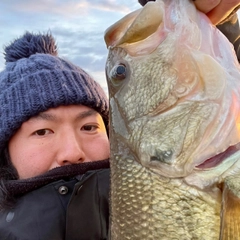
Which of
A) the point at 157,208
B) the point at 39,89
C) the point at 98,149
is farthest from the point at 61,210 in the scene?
the point at 157,208

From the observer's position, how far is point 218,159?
1.92 meters

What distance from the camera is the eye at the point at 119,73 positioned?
217cm

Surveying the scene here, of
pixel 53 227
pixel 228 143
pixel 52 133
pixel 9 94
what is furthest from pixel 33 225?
pixel 228 143

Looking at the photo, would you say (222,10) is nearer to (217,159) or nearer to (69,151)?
(217,159)

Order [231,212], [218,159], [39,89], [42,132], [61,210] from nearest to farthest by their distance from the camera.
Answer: [231,212], [218,159], [61,210], [42,132], [39,89]

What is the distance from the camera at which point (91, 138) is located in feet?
10.7

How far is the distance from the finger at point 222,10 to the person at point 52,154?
140cm

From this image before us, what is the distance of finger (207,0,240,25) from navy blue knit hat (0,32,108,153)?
56.2 inches

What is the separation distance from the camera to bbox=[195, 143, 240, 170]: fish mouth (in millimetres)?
1912

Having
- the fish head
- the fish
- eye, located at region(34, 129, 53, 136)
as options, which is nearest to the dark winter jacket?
eye, located at region(34, 129, 53, 136)

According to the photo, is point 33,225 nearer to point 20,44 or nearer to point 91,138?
point 91,138

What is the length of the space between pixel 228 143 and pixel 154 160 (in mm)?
334

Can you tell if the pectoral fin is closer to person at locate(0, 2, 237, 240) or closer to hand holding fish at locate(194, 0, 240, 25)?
hand holding fish at locate(194, 0, 240, 25)

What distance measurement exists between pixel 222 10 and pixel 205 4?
5.1 inches
